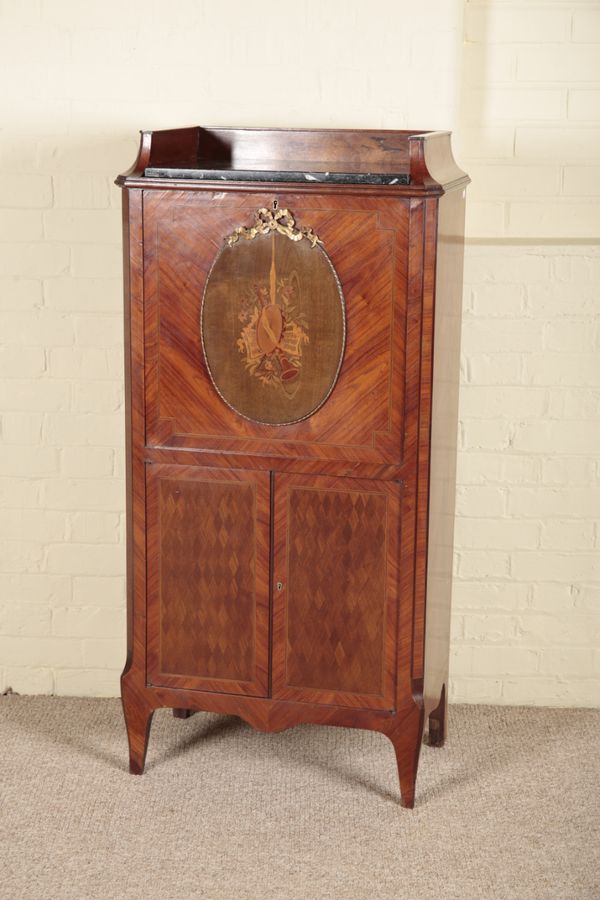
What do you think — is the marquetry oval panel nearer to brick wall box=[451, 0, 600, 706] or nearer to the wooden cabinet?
the wooden cabinet

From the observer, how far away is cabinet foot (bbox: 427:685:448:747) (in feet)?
11.3

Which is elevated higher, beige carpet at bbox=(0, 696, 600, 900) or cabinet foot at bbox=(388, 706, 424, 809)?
cabinet foot at bbox=(388, 706, 424, 809)

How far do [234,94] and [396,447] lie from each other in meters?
1.22

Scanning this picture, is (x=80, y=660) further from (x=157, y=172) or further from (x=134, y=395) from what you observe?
(x=157, y=172)

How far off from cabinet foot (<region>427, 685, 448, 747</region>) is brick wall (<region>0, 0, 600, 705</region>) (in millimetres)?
320

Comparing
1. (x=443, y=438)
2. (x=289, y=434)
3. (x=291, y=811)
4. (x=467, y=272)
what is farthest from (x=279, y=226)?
(x=291, y=811)

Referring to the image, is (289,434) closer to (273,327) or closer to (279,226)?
(273,327)

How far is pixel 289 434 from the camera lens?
9.68ft

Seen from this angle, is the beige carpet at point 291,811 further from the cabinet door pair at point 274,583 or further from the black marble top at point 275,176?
the black marble top at point 275,176

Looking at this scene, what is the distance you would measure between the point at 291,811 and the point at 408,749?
0.35m

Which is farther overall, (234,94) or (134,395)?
(234,94)

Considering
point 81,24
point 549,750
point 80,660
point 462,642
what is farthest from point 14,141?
point 549,750

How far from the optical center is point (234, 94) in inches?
135

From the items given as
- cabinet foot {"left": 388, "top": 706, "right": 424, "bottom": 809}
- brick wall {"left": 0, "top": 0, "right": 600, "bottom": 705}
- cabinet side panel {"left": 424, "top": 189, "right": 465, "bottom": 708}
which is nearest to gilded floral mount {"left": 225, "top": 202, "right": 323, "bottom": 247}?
cabinet side panel {"left": 424, "top": 189, "right": 465, "bottom": 708}
